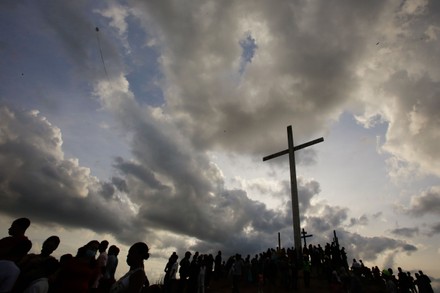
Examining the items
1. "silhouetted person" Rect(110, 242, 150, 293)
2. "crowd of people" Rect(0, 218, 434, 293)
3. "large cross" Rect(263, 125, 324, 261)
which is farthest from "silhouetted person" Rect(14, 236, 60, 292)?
"large cross" Rect(263, 125, 324, 261)

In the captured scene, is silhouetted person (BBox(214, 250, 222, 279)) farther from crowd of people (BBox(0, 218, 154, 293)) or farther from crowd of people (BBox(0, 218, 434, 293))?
crowd of people (BBox(0, 218, 154, 293))

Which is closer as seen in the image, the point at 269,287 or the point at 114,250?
the point at 114,250

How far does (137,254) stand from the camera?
3389 millimetres

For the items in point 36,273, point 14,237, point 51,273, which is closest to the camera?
point 36,273

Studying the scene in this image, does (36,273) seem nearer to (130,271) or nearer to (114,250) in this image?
(130,271)

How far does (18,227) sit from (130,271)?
2.90 metres

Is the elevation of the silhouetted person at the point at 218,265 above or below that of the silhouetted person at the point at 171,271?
above

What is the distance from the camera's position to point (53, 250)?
5.03 meters

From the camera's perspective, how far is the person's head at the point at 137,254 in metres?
3.32

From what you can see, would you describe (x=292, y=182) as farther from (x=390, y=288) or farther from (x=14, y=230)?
(x=14, y=230)

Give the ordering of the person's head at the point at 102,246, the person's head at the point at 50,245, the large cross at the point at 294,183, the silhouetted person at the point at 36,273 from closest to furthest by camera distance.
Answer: the silhouetted person at the point at 36,273 → the person's head at the point at 50,245 → the person's head at the point at 102,246 → the large cross at the point at 294,183

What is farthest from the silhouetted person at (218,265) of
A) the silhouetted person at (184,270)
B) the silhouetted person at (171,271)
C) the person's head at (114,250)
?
the person's head at (114,250)

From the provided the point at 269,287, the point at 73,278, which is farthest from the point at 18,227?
the point at 269,287

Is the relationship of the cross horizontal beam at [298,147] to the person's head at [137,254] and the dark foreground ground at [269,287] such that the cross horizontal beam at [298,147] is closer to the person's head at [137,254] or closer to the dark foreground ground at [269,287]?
the dark foreground ground at [269,287]
